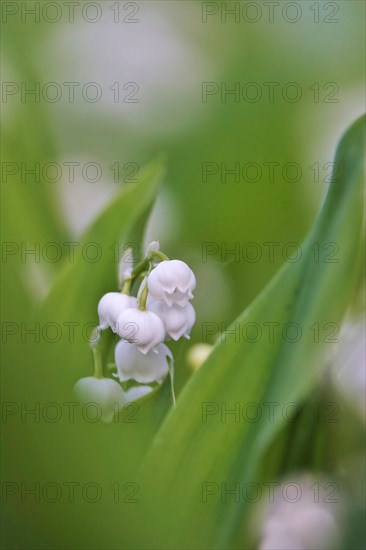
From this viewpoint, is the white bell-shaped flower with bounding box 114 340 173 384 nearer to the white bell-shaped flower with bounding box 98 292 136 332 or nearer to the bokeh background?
the white bell-shaped flower with bounding box 98 292 136 332

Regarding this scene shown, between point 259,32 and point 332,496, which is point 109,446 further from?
point 259,32

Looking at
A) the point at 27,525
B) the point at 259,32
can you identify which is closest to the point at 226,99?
the point at 259,32

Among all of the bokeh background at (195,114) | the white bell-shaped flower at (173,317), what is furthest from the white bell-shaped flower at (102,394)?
the bokeh background at (195,114)

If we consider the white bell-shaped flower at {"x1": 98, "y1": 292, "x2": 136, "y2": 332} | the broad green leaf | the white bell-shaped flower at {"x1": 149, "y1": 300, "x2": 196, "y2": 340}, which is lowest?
the broad green leaf

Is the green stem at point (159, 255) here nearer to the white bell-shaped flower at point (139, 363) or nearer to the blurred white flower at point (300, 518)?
the white bell-shaped flower at point (139, 363)

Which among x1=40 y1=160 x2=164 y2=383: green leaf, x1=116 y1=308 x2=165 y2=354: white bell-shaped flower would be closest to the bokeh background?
x1=40 y1=160 x2=164 y2=383: green leaf

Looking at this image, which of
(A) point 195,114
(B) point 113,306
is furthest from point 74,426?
(A) point 195,114
